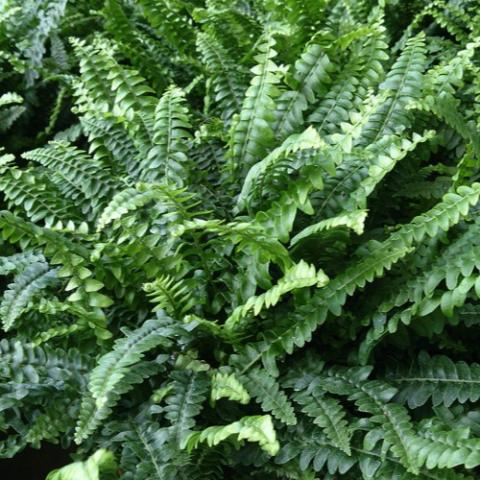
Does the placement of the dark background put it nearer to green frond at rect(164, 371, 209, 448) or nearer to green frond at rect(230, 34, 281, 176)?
green frond at rect(164, 371, 209, 448)

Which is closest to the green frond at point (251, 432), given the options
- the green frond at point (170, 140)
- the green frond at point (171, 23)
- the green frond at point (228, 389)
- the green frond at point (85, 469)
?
the green frond at point (228, 389)

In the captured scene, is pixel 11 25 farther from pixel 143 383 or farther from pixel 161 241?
pixel 143 383

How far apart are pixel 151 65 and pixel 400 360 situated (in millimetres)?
1597

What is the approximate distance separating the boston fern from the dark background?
439 millimetres

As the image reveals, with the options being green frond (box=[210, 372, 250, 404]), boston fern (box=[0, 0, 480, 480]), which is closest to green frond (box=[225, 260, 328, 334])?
boston fern (box=[0, 0, 480, 480])

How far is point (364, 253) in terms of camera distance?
5.87 ft

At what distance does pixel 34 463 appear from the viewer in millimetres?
2266

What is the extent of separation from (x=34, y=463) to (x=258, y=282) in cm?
110

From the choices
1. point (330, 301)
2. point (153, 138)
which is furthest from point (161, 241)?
point (330, 301)

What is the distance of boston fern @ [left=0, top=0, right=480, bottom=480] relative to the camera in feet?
5.47

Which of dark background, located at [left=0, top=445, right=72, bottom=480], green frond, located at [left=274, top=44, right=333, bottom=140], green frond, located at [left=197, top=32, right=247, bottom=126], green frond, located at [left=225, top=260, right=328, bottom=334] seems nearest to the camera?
green frond, located at [left=225, top=260, right=328, bottom=334]

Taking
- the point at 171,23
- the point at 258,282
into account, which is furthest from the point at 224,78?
the point at 258,282

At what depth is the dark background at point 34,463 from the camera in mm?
2244

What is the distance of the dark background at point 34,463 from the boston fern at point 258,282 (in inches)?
17.3
